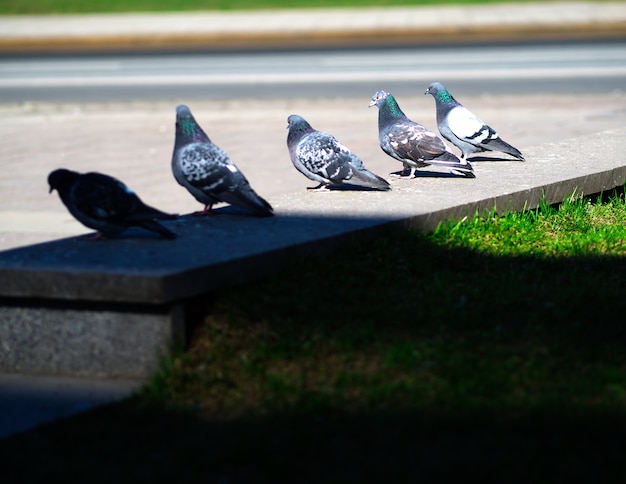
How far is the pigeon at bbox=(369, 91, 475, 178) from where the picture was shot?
6.33 metres

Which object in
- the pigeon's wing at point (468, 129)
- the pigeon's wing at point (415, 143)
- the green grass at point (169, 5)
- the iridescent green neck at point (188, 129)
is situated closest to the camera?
the iridescent green neck at point (188, 129)

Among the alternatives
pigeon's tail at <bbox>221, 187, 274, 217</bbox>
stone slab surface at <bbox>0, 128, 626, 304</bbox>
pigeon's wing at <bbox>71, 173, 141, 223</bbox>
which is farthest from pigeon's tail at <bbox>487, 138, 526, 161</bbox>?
pigeon's wing at <bbox>71, 173, 141, 223</bbox>

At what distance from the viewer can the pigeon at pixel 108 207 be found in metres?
4.79

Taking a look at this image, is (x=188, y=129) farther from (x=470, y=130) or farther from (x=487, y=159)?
(x=487, y=159)

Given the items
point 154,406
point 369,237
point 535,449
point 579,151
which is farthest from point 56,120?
point 535,449

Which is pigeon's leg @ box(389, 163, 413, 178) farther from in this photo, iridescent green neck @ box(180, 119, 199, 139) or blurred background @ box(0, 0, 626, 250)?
blurred background @ box(0, 0, 626, 250)

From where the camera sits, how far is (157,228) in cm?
490

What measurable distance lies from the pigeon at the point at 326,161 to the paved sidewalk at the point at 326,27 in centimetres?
1643

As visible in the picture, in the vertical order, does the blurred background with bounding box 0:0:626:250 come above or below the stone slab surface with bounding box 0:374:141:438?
above

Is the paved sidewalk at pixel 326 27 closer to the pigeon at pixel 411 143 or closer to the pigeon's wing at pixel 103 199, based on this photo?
the pigeon at pixel 411 143

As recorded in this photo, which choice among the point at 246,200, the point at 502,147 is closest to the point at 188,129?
the point at 246,200

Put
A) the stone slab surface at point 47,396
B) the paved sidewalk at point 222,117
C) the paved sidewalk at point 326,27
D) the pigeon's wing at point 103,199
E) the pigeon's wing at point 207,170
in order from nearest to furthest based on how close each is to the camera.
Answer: the stone slab surface at point 47,396, the pigeon's wing at point 103,199, the pigeon's wing at point 207,170, the paved sidewalk at point 222,117, the paved sidewalk at point 326,27

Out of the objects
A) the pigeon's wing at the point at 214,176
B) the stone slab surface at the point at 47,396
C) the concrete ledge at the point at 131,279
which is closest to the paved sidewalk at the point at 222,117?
the stone slab surface at the point at 47,396

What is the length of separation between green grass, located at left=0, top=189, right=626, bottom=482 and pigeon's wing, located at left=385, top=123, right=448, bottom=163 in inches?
41.4
